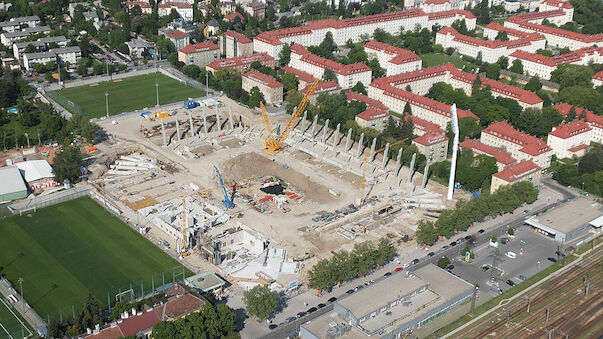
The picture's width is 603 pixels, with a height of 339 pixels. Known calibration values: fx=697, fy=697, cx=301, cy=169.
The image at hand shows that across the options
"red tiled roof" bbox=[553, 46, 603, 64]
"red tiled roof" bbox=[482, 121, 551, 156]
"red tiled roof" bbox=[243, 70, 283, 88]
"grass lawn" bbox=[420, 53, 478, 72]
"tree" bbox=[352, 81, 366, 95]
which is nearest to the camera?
"red tiled roof" bbox=[482, 121, 551, 156]

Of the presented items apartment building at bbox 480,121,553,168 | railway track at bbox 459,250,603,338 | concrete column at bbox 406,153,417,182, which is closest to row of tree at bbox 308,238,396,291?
railway track at bbox 459,250,603,338

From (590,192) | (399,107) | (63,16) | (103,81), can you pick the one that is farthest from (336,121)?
(63,16)

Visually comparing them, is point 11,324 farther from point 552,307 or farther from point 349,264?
point 552,307

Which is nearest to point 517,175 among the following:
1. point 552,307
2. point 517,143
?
point 517,143

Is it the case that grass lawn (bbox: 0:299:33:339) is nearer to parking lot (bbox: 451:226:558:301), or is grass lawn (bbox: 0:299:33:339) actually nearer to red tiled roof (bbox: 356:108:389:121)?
parking lot (bbox: 451:226:558:301)

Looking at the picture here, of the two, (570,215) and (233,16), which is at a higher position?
(233,16)

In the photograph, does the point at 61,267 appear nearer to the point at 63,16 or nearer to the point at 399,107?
the point at 399,107
